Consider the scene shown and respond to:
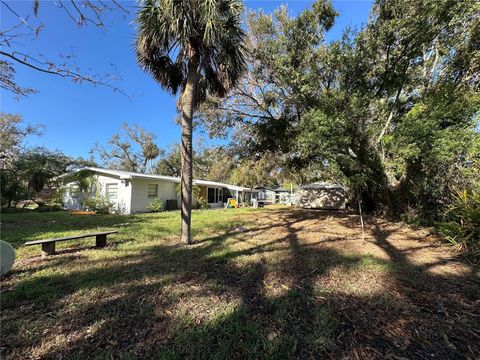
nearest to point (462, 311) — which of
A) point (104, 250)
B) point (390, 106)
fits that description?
point (104, 250)

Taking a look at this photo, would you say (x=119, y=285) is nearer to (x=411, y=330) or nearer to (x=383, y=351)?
(x=383, y=351)

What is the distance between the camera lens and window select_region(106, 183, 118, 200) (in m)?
15.2

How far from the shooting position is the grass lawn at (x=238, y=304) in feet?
7.72

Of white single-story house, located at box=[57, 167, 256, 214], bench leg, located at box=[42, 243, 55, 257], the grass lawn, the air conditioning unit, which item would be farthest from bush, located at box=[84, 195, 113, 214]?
bench leg, located at box=[42, 243, 55, 257]

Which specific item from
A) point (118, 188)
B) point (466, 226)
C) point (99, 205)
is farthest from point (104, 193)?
point (466, 226)

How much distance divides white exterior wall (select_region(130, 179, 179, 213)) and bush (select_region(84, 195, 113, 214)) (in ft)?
4.59

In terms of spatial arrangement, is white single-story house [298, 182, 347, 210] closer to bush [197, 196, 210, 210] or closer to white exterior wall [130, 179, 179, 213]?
bush [197, 196, 210, 210]

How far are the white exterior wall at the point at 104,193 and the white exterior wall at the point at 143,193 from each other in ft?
1.06

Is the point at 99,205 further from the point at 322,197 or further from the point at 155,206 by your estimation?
the point at 322,197

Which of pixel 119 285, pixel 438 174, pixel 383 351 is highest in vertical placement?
pixel 438 174

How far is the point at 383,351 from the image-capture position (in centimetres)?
232

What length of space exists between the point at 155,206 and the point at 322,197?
14709 millimetres

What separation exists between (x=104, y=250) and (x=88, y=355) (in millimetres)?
3974

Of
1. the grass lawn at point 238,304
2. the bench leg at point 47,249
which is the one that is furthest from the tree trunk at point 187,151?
the bench leg at point 47,249
